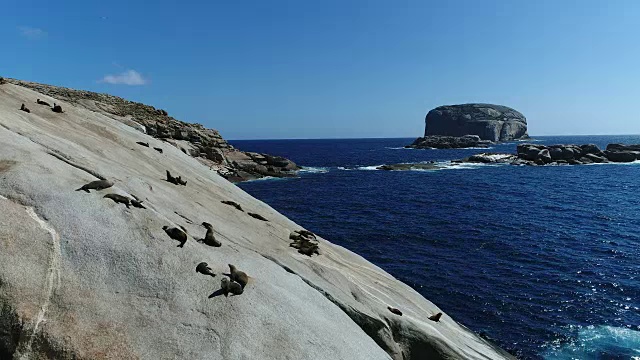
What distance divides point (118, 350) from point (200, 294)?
97.3 inches

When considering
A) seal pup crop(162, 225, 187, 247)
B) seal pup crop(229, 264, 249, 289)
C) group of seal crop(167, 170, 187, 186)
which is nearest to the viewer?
seal pup crop(229, 264, 249, 289)

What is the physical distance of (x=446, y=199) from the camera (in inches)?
2726

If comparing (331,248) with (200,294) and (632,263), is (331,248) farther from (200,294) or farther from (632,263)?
(632,263)

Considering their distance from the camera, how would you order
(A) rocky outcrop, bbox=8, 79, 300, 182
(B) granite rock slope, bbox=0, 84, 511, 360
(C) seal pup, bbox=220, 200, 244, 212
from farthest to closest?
(A) rocky outcrop, bbox=8, 79, 300, 182, (C) seal pup, bbox=220, 200, 244, 212, (B) granite rock slope, bbox=0, 84, 511, 360

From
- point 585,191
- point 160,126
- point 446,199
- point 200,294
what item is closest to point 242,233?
point 200,294

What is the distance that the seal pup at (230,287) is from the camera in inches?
459

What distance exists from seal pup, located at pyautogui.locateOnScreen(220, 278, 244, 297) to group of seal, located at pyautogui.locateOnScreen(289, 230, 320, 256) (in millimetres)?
6762

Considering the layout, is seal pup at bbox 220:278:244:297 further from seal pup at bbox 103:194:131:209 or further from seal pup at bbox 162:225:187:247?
seal pup at bbox 103:194:131:209

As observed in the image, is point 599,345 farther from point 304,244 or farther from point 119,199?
point 119,199

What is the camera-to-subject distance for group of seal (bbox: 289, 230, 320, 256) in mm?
18703

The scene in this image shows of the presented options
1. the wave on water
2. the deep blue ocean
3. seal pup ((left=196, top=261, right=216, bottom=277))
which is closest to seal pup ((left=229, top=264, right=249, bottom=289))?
seal pup ((left=196, top=261, right=216, bottom=277))

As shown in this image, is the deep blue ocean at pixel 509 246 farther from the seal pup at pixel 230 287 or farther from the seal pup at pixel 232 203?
the seal pup at pixel 230 287

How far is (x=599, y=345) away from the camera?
82.2ft

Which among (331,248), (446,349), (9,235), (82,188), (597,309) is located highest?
(82,188)
